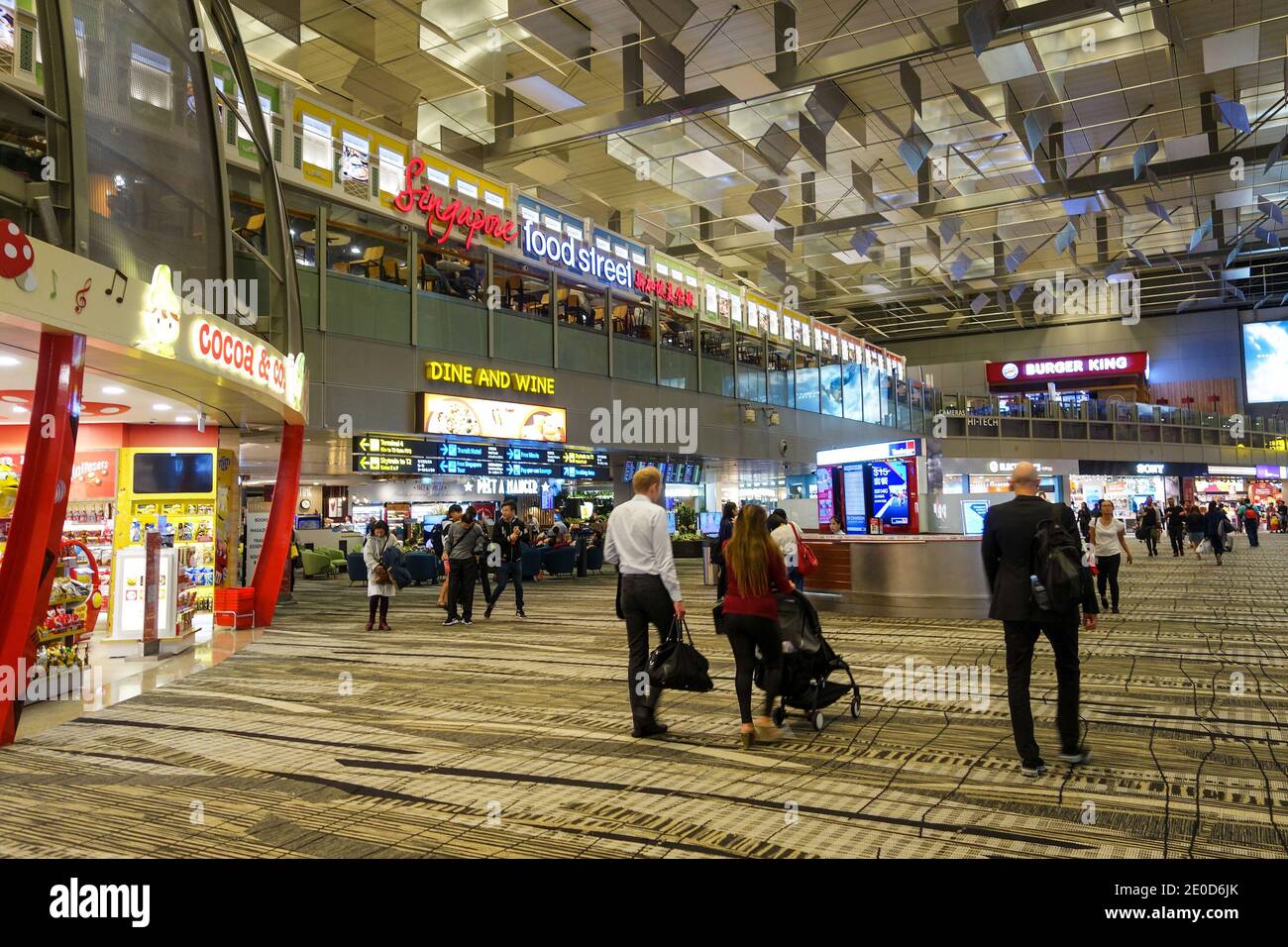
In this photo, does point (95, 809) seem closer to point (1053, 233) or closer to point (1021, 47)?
point (1021, 47)

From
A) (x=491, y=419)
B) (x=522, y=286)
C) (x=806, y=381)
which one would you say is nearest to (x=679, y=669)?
(x=491, y=419)

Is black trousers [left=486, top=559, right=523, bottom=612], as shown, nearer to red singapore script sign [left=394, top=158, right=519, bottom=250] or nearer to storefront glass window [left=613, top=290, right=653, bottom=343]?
red singapore script sign [left=394, top=158, right=519, bottom=250]

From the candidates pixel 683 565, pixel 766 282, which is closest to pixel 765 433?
pixel 683 565

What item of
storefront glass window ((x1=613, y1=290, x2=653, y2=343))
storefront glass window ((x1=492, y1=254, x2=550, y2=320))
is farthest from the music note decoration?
storefront glass window ((x1=613, y1=290, x2=653, y2=343))

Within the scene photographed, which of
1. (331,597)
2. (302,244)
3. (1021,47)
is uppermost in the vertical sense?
(1021,47)

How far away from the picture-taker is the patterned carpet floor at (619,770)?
3.53 metres

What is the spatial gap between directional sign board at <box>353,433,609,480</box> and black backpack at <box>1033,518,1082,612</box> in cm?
1190

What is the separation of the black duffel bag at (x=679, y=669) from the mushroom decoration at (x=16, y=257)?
161 inches

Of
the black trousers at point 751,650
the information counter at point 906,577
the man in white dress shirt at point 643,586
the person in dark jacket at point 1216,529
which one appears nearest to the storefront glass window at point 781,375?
the person in dark jacket at point 1216,529

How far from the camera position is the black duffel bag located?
5.05 metres

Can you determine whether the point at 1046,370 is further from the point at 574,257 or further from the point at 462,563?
the point at 462,563
